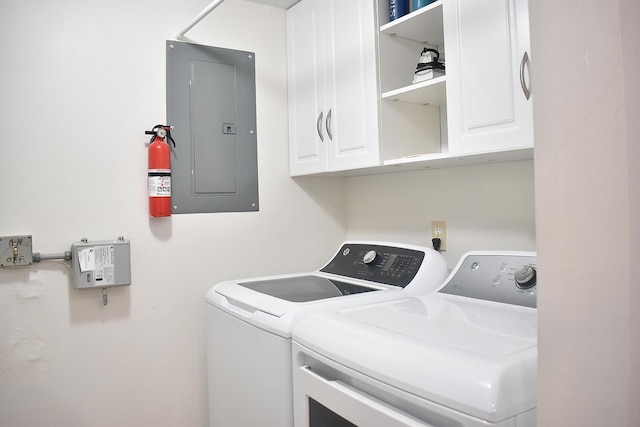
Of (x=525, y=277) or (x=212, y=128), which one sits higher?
(x=212, y=128)

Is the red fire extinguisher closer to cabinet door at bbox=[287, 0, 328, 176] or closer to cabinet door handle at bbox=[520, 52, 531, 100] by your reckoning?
cabinet door at bbox=[287, 0, 328, 176]

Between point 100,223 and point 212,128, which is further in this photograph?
point 212,128

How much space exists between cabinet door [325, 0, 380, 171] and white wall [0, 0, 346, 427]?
456 mm

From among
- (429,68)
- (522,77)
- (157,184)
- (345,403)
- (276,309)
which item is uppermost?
(429,68)

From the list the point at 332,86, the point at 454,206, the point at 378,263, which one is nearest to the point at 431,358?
the point at 378,263

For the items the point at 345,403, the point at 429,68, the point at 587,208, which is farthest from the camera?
the point at 429,68

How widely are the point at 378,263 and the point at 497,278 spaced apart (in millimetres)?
531

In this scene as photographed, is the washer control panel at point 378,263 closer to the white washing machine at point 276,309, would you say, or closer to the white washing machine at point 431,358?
the white washing machine at point 276,309

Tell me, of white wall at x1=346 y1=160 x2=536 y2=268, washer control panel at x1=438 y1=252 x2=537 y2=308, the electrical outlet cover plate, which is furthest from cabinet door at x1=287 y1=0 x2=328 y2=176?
the electrical outlet cover plate

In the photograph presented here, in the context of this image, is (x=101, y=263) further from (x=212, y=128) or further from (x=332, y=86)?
(x=332, y=86)

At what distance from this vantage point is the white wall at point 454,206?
1662 mm

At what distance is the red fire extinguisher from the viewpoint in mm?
1874

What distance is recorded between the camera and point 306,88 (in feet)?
7.09

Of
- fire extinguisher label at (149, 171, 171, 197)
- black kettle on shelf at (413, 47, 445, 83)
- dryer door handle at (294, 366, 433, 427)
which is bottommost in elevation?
dryer door handle at (294, 366, 433, 427)
